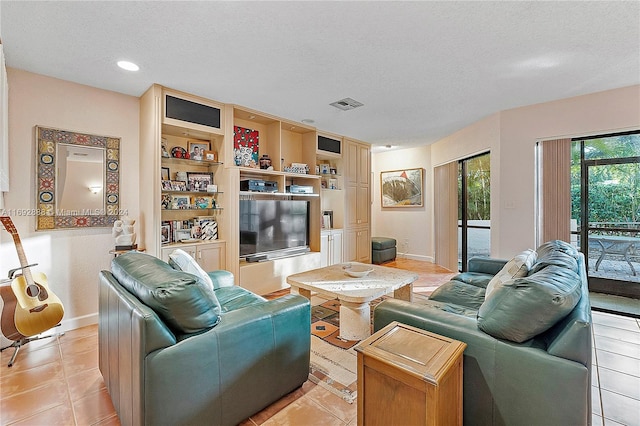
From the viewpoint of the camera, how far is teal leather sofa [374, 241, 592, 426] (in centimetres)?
116

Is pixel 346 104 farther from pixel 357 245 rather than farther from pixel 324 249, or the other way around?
pixel 357 245

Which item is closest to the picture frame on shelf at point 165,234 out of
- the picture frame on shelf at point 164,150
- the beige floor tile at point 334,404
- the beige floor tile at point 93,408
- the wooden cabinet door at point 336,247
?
the picture frame on shelf at point 164,150

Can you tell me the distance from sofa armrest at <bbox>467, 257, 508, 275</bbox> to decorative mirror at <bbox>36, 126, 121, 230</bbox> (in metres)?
3.93

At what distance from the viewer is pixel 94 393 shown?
1887 mm

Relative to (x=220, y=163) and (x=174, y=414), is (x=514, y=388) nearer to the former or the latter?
(x=174, y=414)

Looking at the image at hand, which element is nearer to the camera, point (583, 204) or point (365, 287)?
point (365, 287)

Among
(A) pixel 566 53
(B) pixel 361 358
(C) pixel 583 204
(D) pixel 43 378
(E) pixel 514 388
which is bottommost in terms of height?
(D) pixel 43 378

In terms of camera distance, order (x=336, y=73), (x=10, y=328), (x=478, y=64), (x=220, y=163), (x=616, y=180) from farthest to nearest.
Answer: (x=220, y=163)
(x=616, y=180)
(x=336, y=73)
(x=478, y=64)
(x=10, y=328)

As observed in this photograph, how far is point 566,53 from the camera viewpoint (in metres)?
2.37

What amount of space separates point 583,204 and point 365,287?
3087 mm

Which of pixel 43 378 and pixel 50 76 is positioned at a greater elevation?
pixel 50 76

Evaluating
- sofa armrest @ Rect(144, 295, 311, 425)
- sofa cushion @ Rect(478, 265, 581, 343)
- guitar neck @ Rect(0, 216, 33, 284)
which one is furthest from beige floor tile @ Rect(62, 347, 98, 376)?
sofa cushion @ Rect(478, 265, 581, 343)

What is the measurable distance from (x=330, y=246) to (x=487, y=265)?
2405mm

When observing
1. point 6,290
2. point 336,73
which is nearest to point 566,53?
point 336,73
